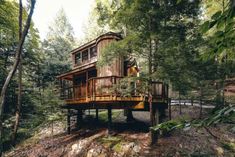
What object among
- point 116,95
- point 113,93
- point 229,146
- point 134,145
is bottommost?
point 229,146

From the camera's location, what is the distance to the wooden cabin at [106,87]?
12.1 metres

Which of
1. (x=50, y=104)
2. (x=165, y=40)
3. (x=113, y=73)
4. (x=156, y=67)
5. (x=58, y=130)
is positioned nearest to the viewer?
(x=165, y=40)

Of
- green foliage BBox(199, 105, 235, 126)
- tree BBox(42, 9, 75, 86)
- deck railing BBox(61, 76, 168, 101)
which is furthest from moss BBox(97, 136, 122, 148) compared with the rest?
tree BBox(42, 9, 75, 86)

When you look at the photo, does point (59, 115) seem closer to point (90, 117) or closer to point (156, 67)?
point (90, 117)

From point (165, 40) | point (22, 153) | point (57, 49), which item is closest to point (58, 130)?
point (22, 153)

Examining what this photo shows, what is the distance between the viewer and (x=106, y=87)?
12.2 meters

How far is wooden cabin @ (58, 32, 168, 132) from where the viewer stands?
1207 centimetres

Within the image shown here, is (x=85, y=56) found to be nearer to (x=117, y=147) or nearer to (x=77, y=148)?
(x=77, y=148)

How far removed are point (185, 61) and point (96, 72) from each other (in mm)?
8212

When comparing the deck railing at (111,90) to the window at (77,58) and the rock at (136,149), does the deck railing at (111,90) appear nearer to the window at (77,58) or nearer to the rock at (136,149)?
the rock at (136,149)

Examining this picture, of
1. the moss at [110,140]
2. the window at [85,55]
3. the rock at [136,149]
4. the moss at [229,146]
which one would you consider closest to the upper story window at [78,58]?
the window at [85,55]

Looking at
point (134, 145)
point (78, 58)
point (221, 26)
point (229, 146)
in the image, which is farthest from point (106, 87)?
point (221, 26)

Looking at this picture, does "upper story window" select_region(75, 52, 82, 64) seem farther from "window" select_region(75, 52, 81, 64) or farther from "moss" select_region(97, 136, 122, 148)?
"moss" select_region(97, 136, 122, 148)

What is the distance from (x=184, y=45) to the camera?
428 inches
